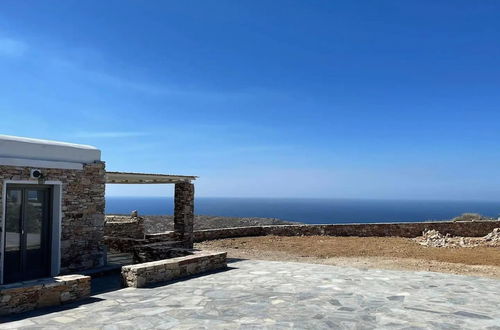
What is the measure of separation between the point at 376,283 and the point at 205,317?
4.89 metres

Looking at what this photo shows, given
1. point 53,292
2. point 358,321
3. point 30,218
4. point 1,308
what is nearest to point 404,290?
point 358,321

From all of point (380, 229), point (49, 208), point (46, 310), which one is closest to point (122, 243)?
point (49, 208)

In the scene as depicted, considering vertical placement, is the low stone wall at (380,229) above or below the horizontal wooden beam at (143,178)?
below

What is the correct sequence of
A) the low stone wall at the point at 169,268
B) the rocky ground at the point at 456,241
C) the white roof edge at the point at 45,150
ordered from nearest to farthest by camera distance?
1. the low stone wall at the point at 169,268
2. the white roof edge at the point at 45,150
3. the rocky ground at the point at 456,241

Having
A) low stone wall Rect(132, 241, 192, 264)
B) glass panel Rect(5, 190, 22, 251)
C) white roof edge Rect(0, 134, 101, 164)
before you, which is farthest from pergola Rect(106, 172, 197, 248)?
glass panel Rect(5, 190, 22, 251)

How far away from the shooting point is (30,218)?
35.7ft

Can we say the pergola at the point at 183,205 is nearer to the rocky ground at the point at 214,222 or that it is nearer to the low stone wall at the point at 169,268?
the low stone wall at the point at 169,268

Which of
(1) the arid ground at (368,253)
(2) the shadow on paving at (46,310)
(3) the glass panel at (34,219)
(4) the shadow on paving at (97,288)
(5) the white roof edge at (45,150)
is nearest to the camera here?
(2) the shadow on paving at (46,310)

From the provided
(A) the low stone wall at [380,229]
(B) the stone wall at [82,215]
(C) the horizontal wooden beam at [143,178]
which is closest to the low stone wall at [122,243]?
(C) the horizontal wooden beam at [143,178]

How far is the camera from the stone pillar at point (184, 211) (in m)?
17.0

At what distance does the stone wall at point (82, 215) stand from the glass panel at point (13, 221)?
0.86 meters

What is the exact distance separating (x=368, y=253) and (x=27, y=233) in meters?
12.3

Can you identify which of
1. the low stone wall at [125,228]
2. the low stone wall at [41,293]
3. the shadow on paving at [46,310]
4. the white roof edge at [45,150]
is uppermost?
the white roof edge at [45,150]

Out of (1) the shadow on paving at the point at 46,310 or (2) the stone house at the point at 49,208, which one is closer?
(1) the shadow on paving at the point at 46,310
